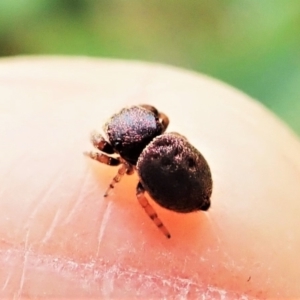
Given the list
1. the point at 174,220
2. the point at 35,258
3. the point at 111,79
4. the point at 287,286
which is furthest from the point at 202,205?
the point at 111,79

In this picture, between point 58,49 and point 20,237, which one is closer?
point 20,237

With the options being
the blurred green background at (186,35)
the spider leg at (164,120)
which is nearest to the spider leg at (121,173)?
the spider leg at (164,120)

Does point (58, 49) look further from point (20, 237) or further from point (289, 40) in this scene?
point (20, 237)

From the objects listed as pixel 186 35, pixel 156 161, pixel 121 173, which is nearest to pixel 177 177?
pixel 156 161

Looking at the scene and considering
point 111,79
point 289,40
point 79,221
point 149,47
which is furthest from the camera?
point 149,47

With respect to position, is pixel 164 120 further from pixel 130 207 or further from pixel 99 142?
pixel 130 207

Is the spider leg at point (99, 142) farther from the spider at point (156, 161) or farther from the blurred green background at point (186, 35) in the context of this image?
the blurred green background at point (186, 35)

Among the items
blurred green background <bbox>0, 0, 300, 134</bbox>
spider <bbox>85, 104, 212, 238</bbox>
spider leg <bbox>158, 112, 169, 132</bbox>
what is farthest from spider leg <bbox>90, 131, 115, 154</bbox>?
blurred green background <bbox>0, 0, 300, 134</bbox>

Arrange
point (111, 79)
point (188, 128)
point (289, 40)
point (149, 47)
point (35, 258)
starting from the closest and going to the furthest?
point (35, 258) → point (188, 128) → point (111, 79) → point (289, 40) → point (149, 47)
